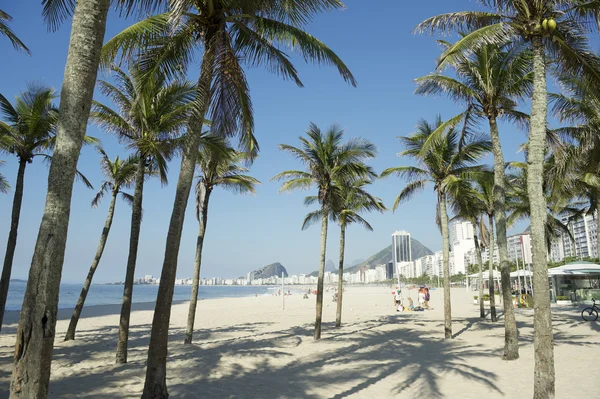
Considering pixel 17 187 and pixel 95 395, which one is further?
pixel 17 187

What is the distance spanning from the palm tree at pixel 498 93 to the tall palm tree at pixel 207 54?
4910 millimetres

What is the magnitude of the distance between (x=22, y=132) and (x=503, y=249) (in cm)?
1400

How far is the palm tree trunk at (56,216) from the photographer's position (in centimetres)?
338

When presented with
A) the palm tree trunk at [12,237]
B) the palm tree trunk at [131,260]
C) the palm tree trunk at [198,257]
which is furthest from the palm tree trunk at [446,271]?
the palm tree trunk at [12,237]

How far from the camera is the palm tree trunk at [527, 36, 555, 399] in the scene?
5754mm

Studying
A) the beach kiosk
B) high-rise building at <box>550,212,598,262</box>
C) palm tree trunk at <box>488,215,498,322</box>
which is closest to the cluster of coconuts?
palm tree trunk at <box>488,215,498,322</box>

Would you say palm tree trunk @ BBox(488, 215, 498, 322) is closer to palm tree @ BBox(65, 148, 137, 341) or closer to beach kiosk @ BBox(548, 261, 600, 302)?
beach kiosk @ BBox(548, 261, 600, 302)

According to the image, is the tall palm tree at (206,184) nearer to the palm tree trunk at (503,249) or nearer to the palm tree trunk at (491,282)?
the palm tree trunk at (503,249)

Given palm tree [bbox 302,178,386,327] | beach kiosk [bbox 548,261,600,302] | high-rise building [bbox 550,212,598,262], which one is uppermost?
high-rise building [bbox 550,212,598,262]

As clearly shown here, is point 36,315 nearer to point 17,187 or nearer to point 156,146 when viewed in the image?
point 156,146

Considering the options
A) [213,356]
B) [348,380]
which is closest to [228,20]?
[348,380]

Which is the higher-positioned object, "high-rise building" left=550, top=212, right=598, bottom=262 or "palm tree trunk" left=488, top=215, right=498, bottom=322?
"high-rise building" left=550, top=212, right=598, bottom=262

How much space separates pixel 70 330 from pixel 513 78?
1653cm

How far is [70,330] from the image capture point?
13.5m
